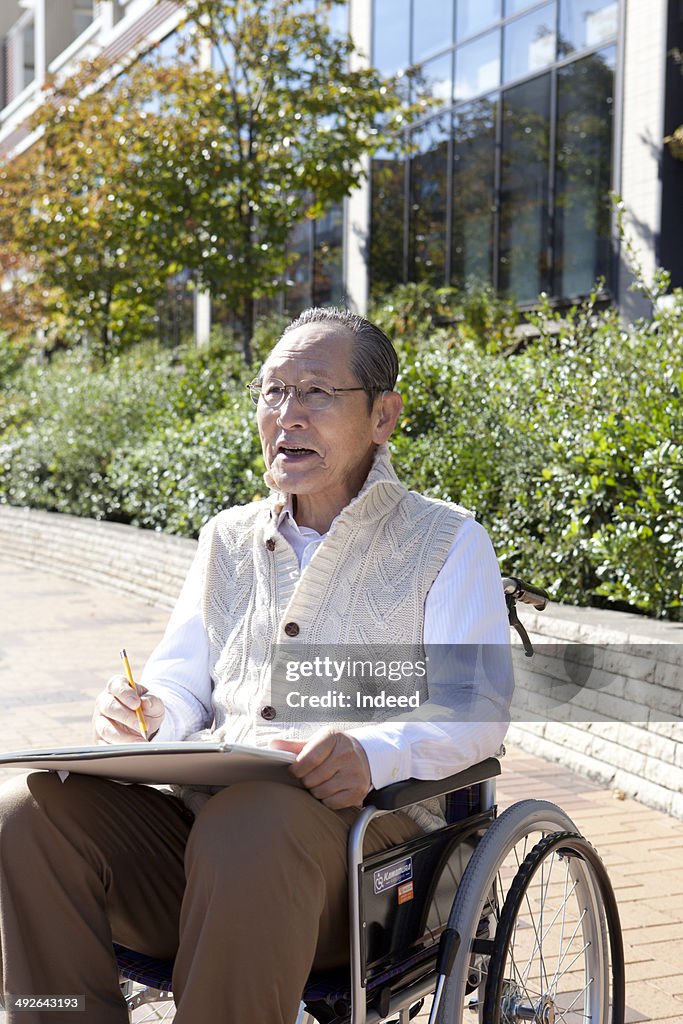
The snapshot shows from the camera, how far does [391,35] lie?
17234 millimetres

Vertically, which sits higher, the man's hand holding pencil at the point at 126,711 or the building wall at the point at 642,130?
the building wall at the point at 642,130

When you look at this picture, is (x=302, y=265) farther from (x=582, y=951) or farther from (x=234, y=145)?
(x=582, y=951)

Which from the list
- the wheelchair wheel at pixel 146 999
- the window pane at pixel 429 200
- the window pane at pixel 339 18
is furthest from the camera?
the window pane at pixel 339 18

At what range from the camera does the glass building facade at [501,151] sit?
533 inches

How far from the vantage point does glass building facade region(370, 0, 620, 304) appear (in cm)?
1354

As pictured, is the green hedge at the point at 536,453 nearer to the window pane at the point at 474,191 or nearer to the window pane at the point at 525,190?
the window pane at the point at 525,190

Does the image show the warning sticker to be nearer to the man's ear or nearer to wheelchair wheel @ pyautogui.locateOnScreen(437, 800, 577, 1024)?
wheelchair wheel @ pyautogui.locateOnScreen(437, 800, 577, 1024)

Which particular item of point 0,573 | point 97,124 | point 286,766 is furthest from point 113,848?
point 97,124

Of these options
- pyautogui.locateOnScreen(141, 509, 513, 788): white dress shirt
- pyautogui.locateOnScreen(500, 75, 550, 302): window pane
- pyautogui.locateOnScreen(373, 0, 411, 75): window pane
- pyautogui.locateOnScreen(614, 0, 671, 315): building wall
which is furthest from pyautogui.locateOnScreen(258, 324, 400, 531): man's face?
pyautogui.locateOnScreen(373, 0, 411, 75): window pane

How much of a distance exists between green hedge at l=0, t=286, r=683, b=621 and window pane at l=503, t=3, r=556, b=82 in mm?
3781

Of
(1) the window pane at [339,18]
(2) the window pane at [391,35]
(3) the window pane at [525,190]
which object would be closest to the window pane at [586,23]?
(3) the window pane at [525,190]

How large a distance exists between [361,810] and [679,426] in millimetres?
3969

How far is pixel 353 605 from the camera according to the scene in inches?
99.7

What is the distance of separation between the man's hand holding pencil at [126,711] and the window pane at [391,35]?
15722 millimetres
